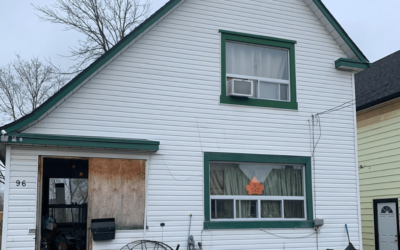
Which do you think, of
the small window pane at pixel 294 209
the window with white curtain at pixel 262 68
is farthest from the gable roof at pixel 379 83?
the small window pane at pixel 294 209

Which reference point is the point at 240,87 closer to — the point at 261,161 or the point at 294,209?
the point at 261,161

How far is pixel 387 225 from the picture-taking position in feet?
46.2

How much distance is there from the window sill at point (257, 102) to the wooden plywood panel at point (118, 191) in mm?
2385

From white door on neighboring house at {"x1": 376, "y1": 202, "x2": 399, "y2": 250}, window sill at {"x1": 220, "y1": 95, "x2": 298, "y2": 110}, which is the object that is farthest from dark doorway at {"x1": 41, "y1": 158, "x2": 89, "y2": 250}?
white door on neighboring house at {"x1": 376, "y1": 202, "x2": 399, "y2": 250}

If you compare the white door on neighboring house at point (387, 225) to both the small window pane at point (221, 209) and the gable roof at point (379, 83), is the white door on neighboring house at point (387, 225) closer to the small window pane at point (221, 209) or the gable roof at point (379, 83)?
the gable roof at point (379, 83)

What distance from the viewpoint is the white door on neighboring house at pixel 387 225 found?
45.1 ft

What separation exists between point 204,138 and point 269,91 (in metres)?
2.07

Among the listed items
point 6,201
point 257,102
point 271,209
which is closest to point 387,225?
point 271,209

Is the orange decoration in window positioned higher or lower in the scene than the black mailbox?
higher

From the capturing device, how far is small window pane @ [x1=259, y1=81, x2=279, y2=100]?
11.0 meters

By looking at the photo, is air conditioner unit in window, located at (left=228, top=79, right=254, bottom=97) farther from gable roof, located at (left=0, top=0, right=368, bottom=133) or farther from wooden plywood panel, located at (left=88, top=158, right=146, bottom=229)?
wooden plywood panel, located at (left=88, top=158, right=146, bottom=229)

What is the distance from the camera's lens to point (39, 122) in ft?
29.4

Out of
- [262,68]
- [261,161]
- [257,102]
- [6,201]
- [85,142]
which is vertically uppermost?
[262,68]

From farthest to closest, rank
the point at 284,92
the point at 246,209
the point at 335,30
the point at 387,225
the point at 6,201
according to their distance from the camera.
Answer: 1. the point at 387,225
2. the point at 335,30
3. the point at 284,92
4. the point at 246,209
5. the point at 6,201
